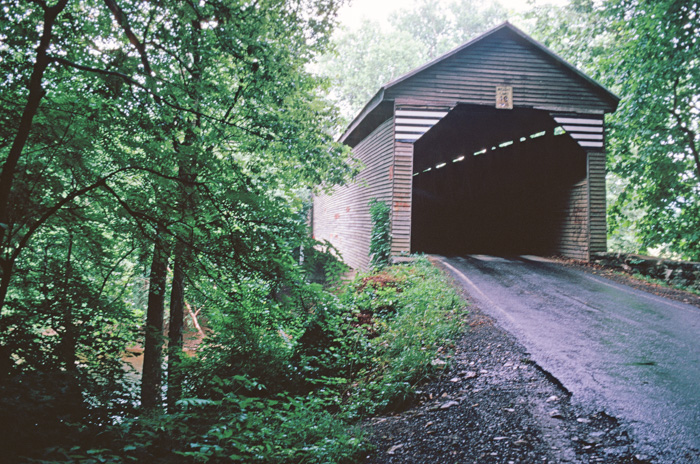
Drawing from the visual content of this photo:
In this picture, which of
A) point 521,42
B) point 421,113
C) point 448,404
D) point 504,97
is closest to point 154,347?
point 448,404

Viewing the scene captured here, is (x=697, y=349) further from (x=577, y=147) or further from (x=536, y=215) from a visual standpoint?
(x=536, y=215)

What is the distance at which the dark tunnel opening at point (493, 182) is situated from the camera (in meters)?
13.0

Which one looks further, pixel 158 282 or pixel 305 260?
pixel 158 282

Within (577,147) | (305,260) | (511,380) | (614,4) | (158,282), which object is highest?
(614,4)

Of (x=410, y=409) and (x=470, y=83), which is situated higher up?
(x=470, y=83)

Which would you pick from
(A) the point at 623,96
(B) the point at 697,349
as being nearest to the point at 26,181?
(B) the point at 697,349

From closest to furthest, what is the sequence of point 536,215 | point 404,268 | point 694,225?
point 404,268, point 694,225, point 536,215

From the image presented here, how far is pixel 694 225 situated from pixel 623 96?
15.9ft

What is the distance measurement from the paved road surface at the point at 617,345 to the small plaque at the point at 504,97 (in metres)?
5.63

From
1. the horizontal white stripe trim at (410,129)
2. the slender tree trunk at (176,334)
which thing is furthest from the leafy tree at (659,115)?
the slender tree trunk at (176,334)

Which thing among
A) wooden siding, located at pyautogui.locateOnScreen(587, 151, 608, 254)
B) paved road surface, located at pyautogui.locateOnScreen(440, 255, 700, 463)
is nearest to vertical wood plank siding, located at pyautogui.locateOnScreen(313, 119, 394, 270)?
paved road surface, located at pyautogui.locateOnScreen(440, 255, 700, 463)

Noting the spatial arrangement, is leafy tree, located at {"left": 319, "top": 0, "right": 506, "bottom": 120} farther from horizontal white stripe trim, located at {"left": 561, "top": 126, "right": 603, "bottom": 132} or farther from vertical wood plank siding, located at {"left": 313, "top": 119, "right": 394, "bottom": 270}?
horizontal white stripe trim, located at {"left": 561, "top": 126, "right": 603, "bottom": 132}

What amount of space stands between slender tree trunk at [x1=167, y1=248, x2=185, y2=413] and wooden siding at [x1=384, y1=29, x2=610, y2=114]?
8.57 m

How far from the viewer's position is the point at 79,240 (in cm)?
466
